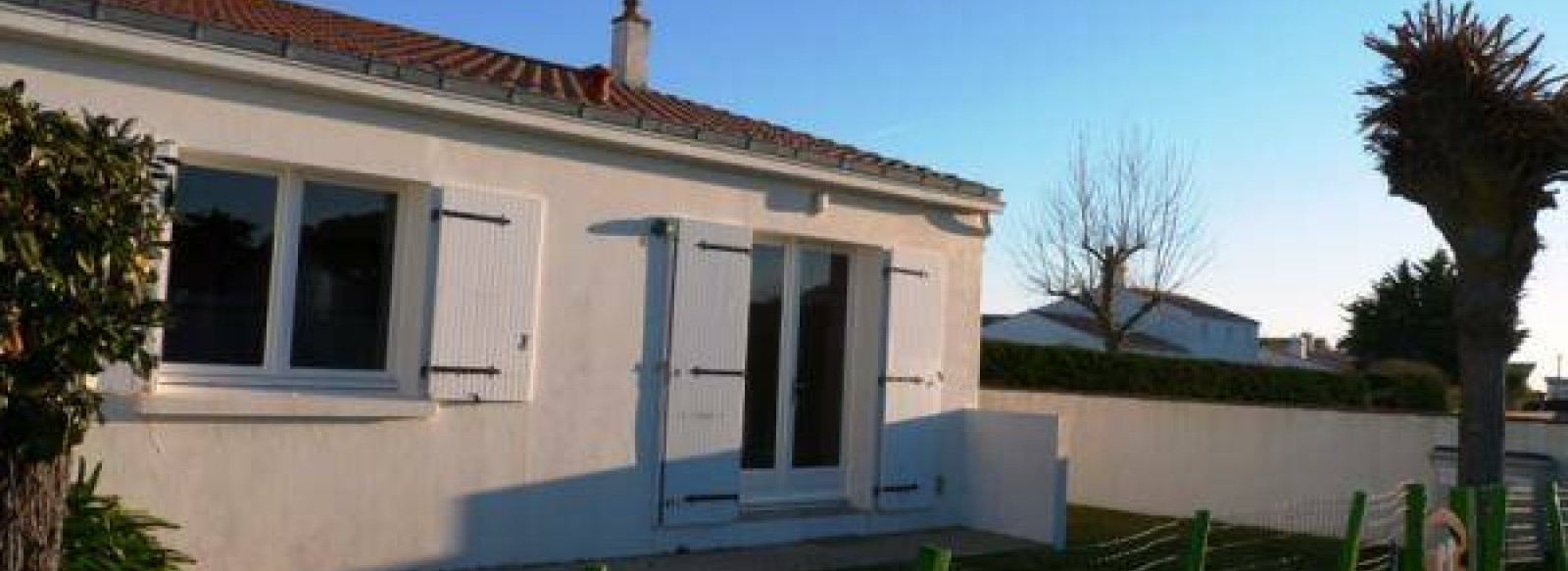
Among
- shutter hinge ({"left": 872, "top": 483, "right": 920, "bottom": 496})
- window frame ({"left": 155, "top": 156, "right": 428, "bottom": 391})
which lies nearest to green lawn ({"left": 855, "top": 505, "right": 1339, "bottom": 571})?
shutter hinge ({"left": 872, "top": 483, "right": 920, "bottom": 496})

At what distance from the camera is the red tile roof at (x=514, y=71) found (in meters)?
9.39

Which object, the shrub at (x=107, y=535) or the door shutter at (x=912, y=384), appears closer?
the shrub at (x=107, y=535)

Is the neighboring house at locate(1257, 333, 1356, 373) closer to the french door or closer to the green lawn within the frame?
the green lawn

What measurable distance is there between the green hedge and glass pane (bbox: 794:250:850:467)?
6.76 metres

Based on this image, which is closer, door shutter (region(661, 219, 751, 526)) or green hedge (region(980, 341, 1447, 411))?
door shutter (region(661, 219, 751, 526))

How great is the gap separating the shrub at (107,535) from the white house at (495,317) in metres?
0.14

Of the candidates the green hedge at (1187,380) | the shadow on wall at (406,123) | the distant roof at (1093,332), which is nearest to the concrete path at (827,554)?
the shadow on wall at (406,123)

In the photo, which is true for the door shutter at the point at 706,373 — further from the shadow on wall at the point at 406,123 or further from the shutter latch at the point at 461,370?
the shutter latch at the point at 461,370

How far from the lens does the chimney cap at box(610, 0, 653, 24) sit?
13.7 m

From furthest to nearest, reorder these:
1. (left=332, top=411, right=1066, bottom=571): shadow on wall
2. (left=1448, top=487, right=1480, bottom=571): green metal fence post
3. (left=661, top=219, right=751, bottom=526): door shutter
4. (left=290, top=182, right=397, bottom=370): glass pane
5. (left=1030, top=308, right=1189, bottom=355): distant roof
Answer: (left=1030, top=308, right=1189, bottom=355): distant roof → (left=661, top=219, right=751, bottom=526): door shutter → (left=332, top=411, right=1066, bottom=571): shadow on wall → (left=290, top=182, right=397, bottom=370): glass pane → (left=1448, top=487, right=1480, bottom=571): green metal fence post

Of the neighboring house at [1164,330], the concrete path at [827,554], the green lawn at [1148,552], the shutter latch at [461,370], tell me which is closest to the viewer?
the shutter latch at [461,370]

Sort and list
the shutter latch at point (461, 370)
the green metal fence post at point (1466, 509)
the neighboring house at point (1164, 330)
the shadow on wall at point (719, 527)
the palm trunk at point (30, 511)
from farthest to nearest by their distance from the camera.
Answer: the neighboring house at point (1164, 330) → the shadow on wall at point (719, 527) → the shutter latch at point (461, 370) → the green metal fence post at point (1466, 509) → the palm trunk at point (30, 511)

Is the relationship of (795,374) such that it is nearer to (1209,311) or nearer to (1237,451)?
(1237,451)

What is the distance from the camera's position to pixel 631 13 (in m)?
13.7
